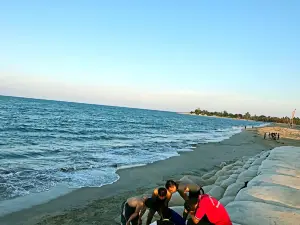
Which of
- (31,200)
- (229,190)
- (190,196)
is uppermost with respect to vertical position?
(190,196)

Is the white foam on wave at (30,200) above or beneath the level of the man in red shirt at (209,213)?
beneath

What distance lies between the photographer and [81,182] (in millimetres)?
10414

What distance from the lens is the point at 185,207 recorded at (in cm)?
499

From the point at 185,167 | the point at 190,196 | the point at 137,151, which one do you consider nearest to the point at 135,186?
the point at 185,167

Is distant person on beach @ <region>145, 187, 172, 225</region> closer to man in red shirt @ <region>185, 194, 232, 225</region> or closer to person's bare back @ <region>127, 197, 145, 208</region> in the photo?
person's bare back @ <region>127, 197, 145, 208</region>

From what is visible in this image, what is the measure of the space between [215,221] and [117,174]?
8317 millimetres

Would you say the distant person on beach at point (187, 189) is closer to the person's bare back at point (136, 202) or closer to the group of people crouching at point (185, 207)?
the group of people crouching at point (185, 207)

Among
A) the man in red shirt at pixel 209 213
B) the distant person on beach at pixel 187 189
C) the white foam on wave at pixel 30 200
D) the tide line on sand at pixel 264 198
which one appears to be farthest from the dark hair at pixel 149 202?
the white foam on wave at pixel 30 200

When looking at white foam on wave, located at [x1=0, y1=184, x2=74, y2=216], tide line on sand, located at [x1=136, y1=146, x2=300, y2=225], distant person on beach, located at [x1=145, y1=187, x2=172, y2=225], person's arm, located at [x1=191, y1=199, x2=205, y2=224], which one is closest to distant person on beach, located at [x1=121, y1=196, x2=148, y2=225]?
distant person on beach, located at [x1=145, y1=187, x2=172, y2=225]

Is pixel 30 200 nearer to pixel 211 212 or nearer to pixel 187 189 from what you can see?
pixel 187 189

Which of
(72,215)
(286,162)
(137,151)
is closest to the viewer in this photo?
(72,215)

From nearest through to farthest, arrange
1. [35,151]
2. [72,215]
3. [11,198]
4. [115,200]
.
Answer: [72,215] < [11,198] < [115,200] < [35,151]

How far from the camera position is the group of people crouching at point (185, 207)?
14.2 ft

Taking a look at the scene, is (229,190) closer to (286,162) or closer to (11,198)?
(286,162)
